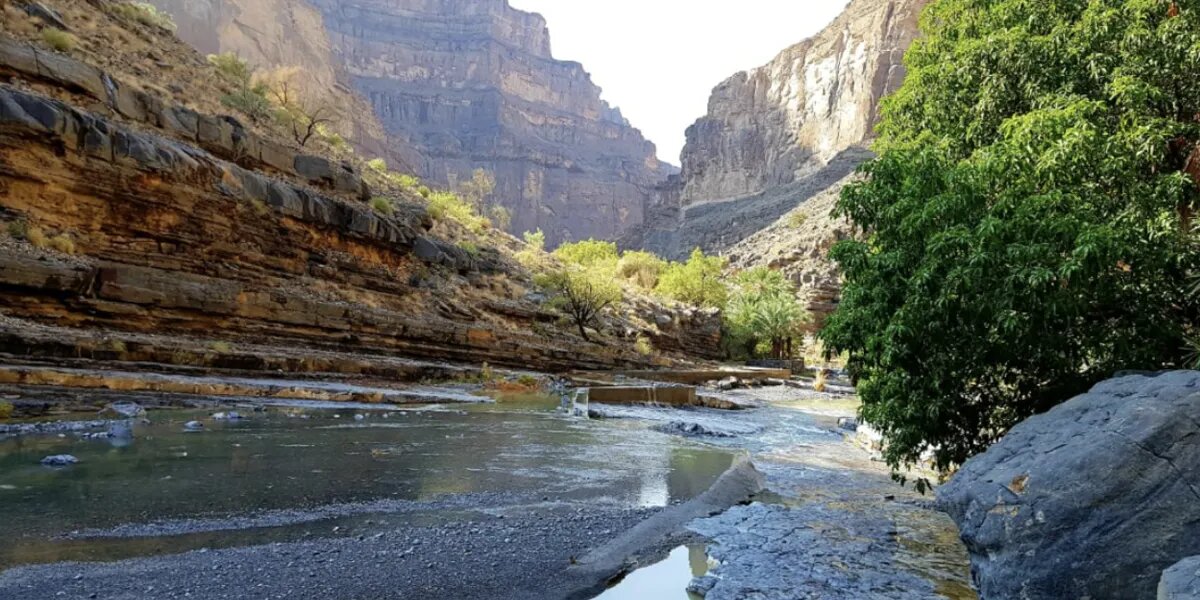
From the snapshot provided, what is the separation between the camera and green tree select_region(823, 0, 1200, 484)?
6203mm

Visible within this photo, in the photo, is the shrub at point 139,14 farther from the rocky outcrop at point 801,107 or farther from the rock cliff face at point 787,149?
the rocky outcrop at point 801,107

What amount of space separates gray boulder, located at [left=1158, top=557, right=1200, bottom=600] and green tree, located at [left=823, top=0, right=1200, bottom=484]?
2.63 m

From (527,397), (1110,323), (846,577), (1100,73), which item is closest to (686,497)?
(846,577)

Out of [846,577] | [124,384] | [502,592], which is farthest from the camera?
[124,384]

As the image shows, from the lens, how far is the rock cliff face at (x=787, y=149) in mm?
99875

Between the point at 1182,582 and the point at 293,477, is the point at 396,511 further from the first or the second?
the point at 1182,582

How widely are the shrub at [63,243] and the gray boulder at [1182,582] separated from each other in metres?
25.8

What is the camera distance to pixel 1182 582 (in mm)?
3570

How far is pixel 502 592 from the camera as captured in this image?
4902 millimetres

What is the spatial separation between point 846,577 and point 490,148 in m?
196

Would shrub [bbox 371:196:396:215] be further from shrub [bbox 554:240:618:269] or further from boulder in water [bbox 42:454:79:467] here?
boulder in water [bbox 42:454:79:467]

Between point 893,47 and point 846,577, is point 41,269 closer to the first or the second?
point 846,577

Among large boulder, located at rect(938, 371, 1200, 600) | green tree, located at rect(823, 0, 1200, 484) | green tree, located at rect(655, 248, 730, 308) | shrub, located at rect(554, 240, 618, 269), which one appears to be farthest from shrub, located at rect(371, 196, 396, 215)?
large boulder, located at rect(938, 371, 1200, 600)

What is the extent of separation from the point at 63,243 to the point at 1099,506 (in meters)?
25.7
